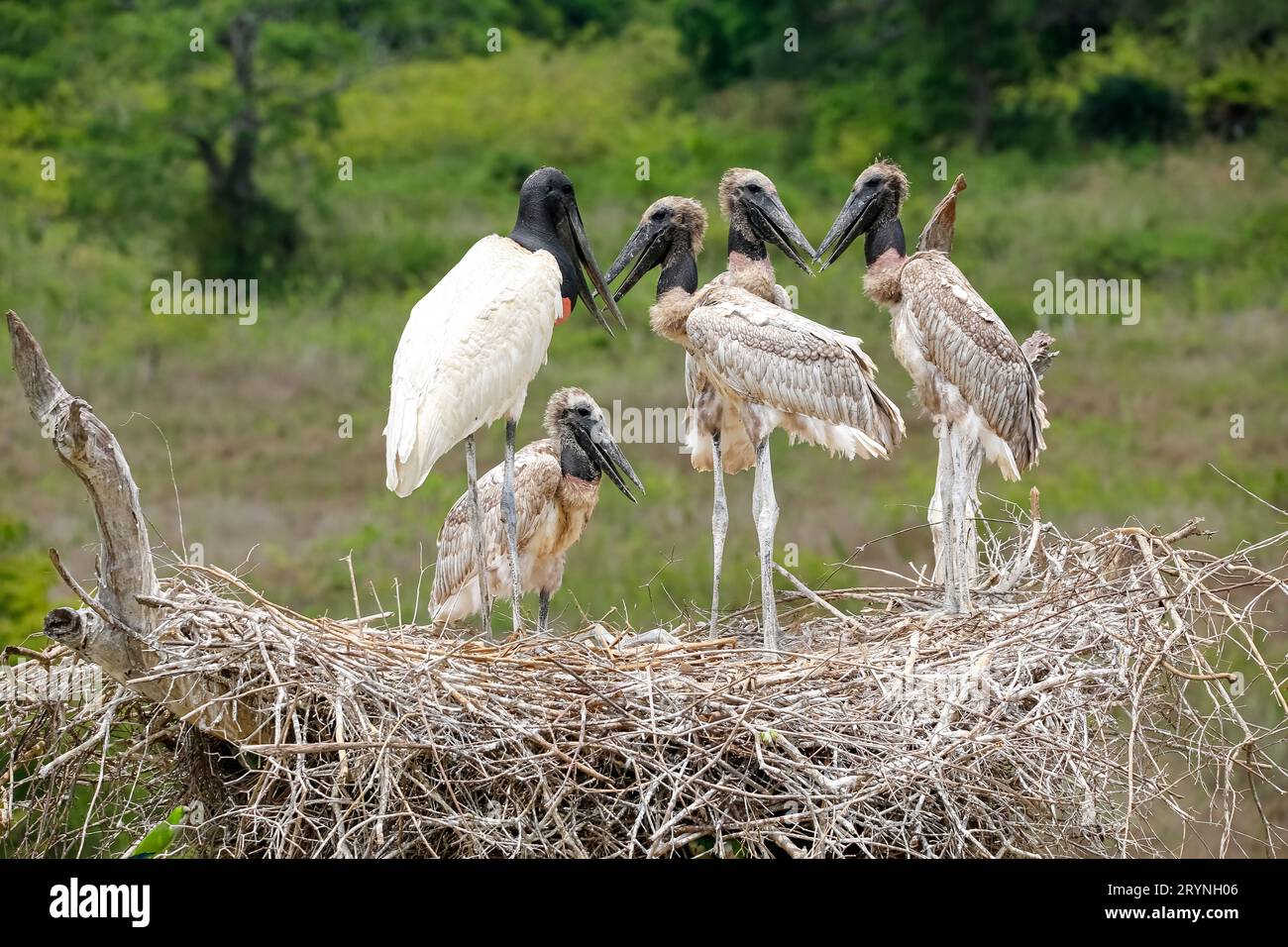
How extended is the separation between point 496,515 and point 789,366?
1.60 meters

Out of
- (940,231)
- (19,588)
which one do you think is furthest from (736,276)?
(19,588)

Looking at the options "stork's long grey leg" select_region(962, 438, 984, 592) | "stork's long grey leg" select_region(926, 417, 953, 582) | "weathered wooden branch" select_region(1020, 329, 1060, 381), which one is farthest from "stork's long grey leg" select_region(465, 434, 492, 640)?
"weathered wooden branch" select_region(1020, 329, 1060, 381)

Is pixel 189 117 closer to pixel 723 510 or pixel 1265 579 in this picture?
pixel 723 510

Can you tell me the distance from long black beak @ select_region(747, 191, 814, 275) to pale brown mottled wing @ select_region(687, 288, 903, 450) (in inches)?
19.0

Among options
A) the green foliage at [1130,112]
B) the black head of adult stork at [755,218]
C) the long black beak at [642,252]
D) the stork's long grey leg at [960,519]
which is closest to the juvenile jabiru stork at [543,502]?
the long black beak at [642,252]

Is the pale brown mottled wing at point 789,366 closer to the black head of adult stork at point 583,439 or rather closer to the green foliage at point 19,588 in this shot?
the black head of adult stork at point 583,439

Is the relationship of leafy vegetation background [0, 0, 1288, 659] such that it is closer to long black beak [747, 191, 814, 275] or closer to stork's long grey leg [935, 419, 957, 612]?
long black beak [747, 191, 814, 275]

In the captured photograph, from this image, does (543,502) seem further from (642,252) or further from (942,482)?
(942,482)

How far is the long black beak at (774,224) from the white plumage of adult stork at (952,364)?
0.14 m

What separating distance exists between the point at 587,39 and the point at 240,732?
27097mm

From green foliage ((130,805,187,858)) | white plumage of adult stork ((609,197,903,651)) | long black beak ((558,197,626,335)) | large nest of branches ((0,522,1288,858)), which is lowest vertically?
green foliage ((130,805,187,858))

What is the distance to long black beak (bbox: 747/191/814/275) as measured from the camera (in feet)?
27.6

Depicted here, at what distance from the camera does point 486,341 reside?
25.1 ft

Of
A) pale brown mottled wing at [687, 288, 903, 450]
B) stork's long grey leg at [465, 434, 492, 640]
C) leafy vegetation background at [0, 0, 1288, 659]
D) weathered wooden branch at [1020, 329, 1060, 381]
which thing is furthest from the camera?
leafy vegetation background at [0, 0, 1288, 659]
